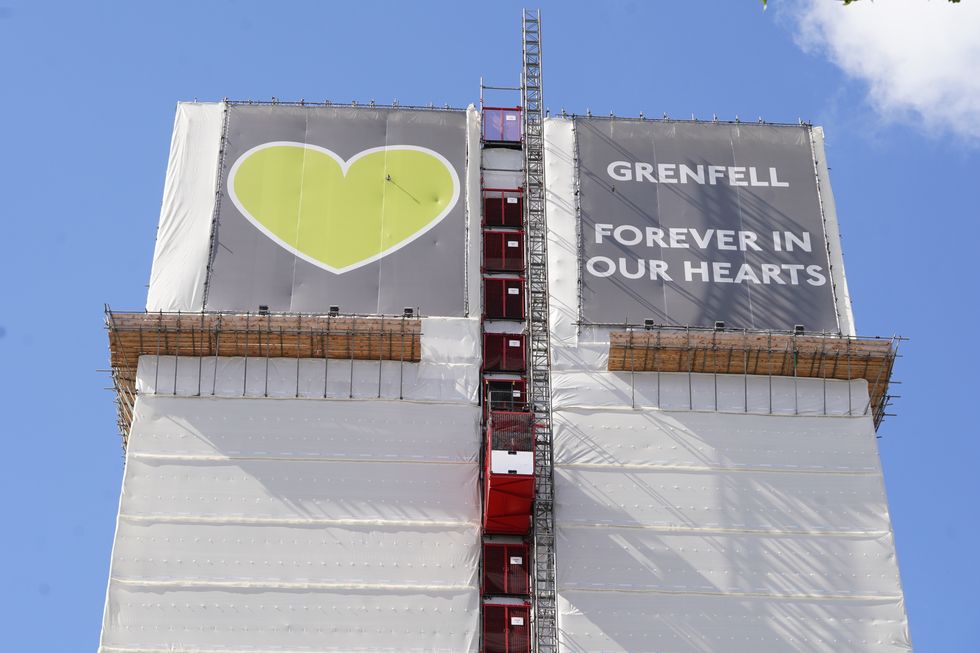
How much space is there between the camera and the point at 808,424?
199ft

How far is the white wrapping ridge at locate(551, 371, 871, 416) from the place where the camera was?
60.5 m

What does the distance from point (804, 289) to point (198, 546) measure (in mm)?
30011

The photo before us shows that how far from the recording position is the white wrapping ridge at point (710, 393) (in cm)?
6053

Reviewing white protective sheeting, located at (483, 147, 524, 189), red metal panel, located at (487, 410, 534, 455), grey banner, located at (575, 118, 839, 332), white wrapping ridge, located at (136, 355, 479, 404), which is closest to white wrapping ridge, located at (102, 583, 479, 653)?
red metal panel, located at (487, 410, 534, 455)

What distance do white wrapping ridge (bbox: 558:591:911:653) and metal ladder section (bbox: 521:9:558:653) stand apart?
0.98 m

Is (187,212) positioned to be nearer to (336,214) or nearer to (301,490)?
(336,214)

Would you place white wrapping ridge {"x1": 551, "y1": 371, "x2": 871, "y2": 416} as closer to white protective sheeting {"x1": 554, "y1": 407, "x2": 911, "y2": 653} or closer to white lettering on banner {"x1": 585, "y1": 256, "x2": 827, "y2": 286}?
white protective sheeting {"x1": 554, "y1": 407, "x2": 911, "y2": 653}

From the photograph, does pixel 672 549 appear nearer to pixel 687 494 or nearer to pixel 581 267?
pixel 687 494

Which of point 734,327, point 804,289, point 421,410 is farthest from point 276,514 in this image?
point 804,289

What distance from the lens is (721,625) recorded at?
5528 centimetres

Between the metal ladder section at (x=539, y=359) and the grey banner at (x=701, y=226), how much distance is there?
2012 mm

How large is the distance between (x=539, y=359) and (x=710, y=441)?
8.49 meters

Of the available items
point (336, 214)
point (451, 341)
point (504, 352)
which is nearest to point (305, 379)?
point (451, 341)

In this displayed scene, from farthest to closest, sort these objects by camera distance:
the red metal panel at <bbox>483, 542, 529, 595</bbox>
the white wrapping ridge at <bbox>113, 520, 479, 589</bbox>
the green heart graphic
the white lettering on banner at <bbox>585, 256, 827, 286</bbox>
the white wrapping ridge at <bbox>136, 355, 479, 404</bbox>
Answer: the green heart graphic
the white lettering on banner at <bbox>585, 256, 827, 286</bbox>
the white wrapping ridge at <bbox>136, 355, 479, 404</bbox>
the red metal panel at <bbox>483, 542, 529, 595</bbox>
the white wrapping ridge at <bbox>113, 520, 479, 589</bbox>
